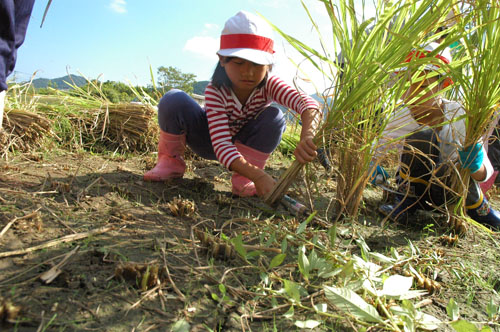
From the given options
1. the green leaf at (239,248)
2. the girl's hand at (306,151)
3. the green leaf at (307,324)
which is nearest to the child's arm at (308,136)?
the girl's hand at (306,151)

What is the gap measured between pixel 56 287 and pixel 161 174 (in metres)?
1.15

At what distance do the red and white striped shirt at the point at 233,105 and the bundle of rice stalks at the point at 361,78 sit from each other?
0.32 meters

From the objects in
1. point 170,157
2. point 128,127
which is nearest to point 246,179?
point 170,157

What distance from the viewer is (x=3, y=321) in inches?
27.6

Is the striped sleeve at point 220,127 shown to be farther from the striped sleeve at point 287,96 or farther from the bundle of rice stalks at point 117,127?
the bundle of rice stalks at point 117,127

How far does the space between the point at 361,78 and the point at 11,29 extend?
4.44 feet

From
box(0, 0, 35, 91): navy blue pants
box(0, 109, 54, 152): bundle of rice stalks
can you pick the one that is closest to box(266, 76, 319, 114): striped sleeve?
box(0, 0, 35, 91): navy blue pants

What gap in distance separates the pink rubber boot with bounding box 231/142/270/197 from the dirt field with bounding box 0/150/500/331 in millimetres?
128

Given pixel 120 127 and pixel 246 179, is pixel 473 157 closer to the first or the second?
pixel 246 179

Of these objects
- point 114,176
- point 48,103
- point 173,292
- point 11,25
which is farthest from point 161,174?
point 48,103

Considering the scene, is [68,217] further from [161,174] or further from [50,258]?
[161,174]

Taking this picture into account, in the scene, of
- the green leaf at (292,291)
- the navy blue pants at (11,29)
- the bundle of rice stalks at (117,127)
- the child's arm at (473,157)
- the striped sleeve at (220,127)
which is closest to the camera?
the green leaf at (292,291)

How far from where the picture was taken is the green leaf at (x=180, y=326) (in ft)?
2.51

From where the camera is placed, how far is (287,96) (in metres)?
1.90
